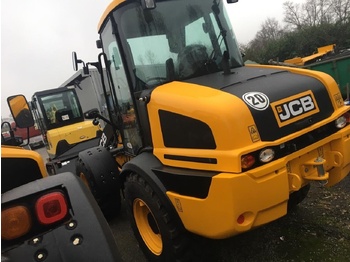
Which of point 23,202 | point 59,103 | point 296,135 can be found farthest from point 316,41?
point 23,202

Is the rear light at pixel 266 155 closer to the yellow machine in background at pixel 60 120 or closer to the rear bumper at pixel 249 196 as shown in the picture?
the rear bumper at pixel 249 196

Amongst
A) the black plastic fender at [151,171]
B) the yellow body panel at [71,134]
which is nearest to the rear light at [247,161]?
the black plastic fender at [151,171]

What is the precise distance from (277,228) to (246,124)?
1.74m

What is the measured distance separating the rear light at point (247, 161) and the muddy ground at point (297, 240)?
997mm

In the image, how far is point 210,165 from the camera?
264cm

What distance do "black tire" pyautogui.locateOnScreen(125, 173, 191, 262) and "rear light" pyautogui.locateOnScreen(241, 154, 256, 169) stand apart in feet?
2.81

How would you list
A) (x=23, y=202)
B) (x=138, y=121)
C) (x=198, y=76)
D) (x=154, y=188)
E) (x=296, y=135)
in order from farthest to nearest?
(x=138, y=121), (x=198, y=76), (x=154, y=188), (x=296, y=135), (x=23, y=202)

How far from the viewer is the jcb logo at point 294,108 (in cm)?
276

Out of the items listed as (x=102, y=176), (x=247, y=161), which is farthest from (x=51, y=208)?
(x=102, y=176)

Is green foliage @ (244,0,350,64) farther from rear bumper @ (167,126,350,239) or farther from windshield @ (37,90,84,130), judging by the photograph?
rear bumper @ (167,126,350,239)

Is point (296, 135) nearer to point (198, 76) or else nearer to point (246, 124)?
point (246, 124)

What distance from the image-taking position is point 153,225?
3.55m

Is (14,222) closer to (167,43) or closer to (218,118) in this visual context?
(218,118)

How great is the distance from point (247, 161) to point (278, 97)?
66 cm
